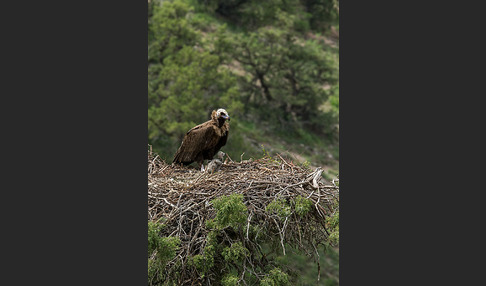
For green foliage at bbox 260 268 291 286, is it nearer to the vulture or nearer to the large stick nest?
the large stick nest

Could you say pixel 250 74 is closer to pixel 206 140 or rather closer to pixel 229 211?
pixel 206 140

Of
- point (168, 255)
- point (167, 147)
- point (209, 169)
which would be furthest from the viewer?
point (167, 147)

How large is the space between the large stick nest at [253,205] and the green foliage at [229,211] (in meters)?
0.15

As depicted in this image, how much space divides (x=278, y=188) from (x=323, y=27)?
38.8 feet

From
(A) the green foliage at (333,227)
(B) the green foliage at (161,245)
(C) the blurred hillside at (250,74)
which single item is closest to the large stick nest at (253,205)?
(A) the green foliage at (333,227)

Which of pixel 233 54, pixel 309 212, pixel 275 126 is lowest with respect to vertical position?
pixel 275 126

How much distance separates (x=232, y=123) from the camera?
14203 millimetres

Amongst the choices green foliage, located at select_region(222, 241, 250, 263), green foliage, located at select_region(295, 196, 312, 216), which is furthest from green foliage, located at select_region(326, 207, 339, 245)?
green foliage, located at select_region(222, 241, 250, 263)

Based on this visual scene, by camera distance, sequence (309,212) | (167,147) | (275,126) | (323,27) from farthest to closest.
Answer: (323,27) < (275,126) < (167,147) < (309,212)

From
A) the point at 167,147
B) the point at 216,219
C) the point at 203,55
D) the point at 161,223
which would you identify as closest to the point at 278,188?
the point at 216,219

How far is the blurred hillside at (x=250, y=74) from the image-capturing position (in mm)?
13734

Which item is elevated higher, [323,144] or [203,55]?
[203,55]

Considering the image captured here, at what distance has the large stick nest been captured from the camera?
7.71 metres

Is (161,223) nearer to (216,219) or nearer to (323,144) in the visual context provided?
(216,219)
